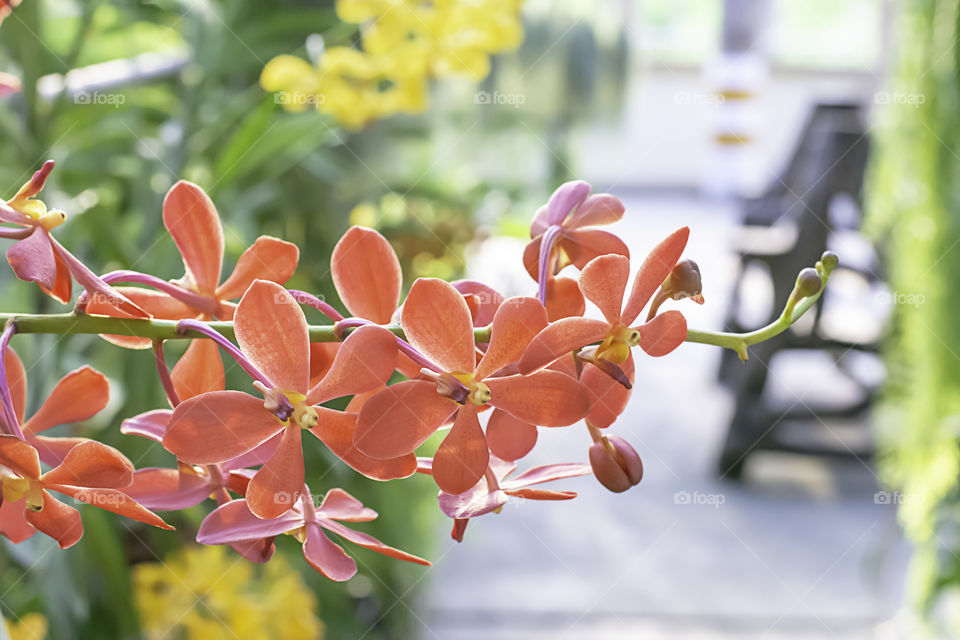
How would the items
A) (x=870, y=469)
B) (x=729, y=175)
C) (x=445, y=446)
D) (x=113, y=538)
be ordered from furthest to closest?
(x=729, y=175) → (x=870, y=469) → (x=113, y=538) → (x=445, y=446)

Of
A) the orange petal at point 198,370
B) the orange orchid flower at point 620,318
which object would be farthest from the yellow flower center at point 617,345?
the orange petal at point 198,370

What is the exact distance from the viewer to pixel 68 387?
0.76 feet

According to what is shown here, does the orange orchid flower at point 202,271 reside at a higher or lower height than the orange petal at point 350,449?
higher

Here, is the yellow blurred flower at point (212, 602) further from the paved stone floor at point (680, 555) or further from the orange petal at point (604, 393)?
the orange petal at point (604, 393)

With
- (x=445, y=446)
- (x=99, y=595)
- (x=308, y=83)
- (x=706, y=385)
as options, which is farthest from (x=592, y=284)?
(x=706, y=385)

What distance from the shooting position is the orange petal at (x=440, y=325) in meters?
0.20

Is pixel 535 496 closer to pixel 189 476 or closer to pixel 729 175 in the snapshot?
pixel 189 476

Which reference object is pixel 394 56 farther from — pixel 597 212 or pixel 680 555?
pixel 680 555

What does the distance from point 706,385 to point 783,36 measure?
12.5 feet

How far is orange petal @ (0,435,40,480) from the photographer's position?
0.19m

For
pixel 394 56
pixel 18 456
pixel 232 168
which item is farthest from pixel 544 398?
pixel 394 56

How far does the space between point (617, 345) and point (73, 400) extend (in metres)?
0.15

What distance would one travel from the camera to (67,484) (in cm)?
20

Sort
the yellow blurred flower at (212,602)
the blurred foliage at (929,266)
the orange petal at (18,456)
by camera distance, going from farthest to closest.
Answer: the blurred foliage at (929,266) < the yellow blurred flower at (212,602) < the orange petal at (18,456)
